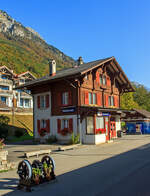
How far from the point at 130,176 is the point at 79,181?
194 centimetres

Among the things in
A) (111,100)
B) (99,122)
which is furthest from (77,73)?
(111,100)

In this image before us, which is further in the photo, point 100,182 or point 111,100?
point 111,100

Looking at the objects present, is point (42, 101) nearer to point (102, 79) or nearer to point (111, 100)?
point (102, 79)

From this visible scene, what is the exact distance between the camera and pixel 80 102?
882 inches

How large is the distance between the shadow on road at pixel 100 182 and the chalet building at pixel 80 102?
35.5 ft

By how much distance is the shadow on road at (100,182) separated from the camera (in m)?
7.03

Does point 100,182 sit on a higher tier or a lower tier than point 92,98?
lower

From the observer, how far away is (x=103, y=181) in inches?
328

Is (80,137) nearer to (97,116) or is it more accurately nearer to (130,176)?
(97,116)

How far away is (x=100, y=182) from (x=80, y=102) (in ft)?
47.3

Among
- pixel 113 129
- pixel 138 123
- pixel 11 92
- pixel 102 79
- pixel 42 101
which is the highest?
pixel 11 92

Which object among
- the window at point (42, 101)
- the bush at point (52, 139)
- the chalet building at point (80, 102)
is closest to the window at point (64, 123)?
the chalet building at point (80, 102)

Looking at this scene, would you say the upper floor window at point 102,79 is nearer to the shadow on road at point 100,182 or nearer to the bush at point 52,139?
the bush at point 52,139

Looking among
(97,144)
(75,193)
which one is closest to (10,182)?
(75,193)
